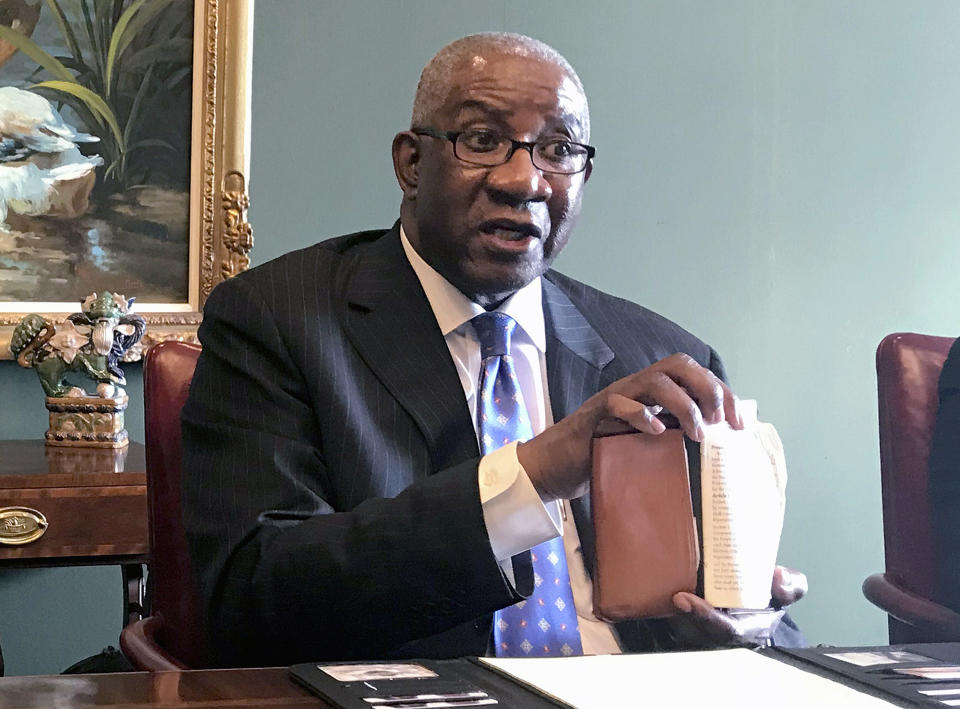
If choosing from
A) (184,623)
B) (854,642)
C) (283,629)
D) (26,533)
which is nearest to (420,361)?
(283,629)

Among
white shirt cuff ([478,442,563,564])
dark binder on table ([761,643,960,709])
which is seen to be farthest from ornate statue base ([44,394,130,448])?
dark binder on table ([761,643,960,709])

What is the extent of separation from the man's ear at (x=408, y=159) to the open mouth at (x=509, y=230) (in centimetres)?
16

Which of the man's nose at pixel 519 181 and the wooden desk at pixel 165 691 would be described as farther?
the man's nose at pixel 519 181

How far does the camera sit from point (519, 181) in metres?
1.61

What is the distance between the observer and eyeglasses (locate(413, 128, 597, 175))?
5.35ft

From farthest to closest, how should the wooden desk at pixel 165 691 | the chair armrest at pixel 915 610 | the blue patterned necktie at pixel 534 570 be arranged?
1. the chair armrest at pixel 915 610
2. the blue patterned necktie at pixel 534 570
3. the wooden desk at pixel 165 691

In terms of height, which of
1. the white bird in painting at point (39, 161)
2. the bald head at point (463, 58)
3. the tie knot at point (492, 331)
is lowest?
the tie knot at point (492, 331)

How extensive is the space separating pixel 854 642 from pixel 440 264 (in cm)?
238

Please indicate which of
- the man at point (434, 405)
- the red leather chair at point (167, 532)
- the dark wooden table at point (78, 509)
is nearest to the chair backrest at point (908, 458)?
the man at point (434, 405)

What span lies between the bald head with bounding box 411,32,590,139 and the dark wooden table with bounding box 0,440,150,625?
3.51 ft

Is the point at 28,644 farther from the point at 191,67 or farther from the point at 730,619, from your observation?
the point at 730,619

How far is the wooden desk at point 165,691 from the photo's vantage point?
0.91 m

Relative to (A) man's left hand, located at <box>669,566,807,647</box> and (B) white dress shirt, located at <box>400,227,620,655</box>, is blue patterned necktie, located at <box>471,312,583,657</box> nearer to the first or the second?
(B) white dress shirt, located at <box>400,227,620,655</box>

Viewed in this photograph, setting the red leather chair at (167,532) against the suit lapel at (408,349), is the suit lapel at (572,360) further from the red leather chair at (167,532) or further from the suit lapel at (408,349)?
the red leather chair at (167,532)
